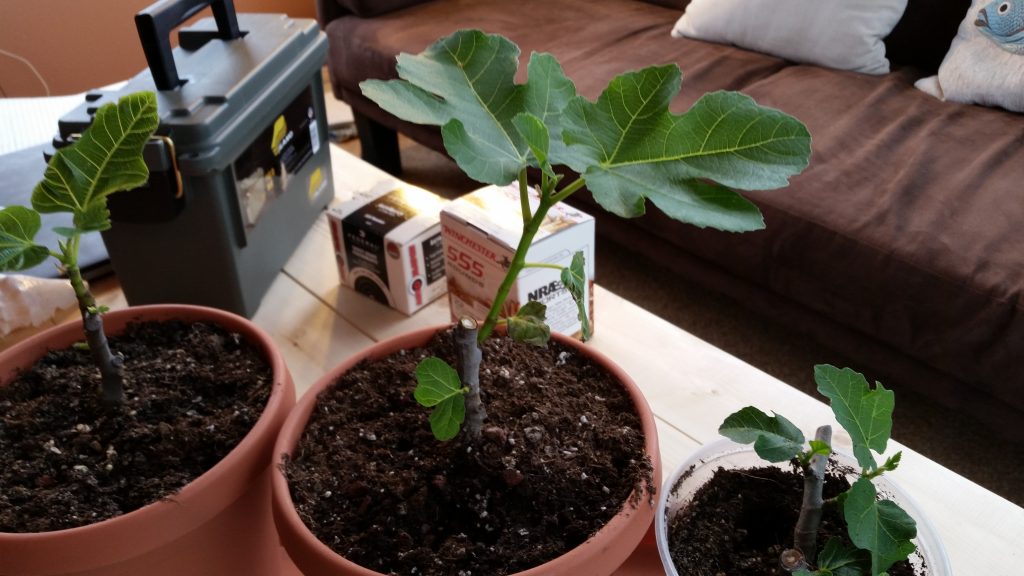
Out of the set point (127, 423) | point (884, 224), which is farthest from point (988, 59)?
point (127, 423)

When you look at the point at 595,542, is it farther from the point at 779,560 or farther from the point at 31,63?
the point at 31,63

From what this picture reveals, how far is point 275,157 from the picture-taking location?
0.99 metres

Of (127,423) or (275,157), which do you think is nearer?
(127,423)

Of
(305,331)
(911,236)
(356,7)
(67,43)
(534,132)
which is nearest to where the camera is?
(534,132)

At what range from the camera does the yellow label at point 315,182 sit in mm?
1111

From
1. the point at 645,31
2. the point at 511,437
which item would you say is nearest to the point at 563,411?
the point at 511,437

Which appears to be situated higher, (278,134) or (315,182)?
(278,134)

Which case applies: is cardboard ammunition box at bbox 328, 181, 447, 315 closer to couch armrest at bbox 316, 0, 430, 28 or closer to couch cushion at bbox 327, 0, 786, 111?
couch cushion at bbox 327, 0, 786, 111

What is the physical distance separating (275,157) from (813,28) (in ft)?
3.53

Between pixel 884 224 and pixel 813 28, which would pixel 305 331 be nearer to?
pixel 884 224

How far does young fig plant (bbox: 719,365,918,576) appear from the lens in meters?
0.43

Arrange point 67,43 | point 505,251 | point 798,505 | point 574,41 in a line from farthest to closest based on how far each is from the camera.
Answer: point 67,43, point 574,41, point 505,251, point 798,505

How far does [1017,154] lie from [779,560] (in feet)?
3.39

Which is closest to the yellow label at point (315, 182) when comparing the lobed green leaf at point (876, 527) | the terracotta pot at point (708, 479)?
the terracotta pot at point (708, 479)
